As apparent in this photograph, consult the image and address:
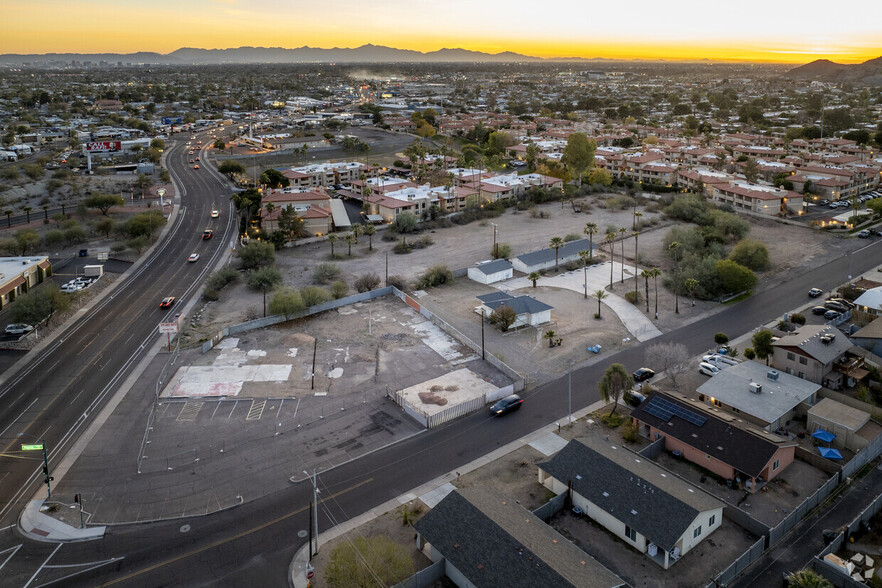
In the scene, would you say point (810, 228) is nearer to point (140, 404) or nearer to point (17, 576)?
point (140, 404)

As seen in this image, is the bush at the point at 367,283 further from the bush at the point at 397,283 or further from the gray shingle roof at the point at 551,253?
the gray shingle roof at the point at 551,253

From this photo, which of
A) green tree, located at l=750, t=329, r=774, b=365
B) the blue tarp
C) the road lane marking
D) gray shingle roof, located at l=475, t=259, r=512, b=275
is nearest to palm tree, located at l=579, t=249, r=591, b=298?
gray shingle roof, located at l=475, t=259, r=512, b=275

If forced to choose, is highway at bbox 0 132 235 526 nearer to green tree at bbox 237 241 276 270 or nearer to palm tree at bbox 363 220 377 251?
green tree at bbox 237 241 276 270

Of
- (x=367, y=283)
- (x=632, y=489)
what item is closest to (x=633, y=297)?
(x=367, y=283)

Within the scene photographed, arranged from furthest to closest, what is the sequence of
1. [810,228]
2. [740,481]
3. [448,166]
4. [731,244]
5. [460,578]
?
[448,166]
[810,228]
[731,244]
[740,481]
[460,578]

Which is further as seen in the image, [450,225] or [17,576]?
[450,225]

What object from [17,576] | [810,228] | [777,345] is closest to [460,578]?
[17,576]
